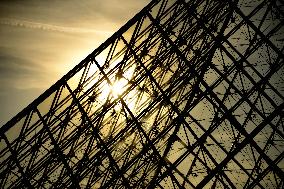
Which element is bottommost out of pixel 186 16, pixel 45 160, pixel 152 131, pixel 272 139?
pixel 272 139

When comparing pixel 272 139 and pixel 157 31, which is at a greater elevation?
pixel 157 31

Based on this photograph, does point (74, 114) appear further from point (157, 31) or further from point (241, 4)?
point (241, 4)

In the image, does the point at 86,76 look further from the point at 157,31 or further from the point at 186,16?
the point at 186,16

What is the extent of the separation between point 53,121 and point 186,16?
637cm

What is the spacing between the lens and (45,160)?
42.1ft

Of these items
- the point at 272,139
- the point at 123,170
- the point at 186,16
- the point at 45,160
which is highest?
the point at 186,16

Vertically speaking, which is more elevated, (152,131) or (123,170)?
(152,131)

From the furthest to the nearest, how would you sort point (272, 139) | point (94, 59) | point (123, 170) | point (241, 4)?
point (272, 139), point (241, 4), point (94, 59), point (123, 170)

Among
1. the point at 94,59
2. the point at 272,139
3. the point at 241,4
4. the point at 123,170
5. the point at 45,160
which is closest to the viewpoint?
the point at 123,170

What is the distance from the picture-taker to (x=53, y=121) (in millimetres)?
12211

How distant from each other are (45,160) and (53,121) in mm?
1667

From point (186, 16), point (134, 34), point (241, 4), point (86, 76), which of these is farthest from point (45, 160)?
point (241, 4)

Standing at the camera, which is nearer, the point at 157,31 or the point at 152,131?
the point at 157,31

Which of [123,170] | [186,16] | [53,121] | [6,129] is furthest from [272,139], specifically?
[6,129]
